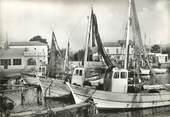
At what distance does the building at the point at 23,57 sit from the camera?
6.66 ft

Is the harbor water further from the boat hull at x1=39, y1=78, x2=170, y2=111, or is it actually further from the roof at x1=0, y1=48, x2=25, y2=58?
the roof at x1=0, y1=48, x2=25, y2=58

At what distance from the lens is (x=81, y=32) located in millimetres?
2141

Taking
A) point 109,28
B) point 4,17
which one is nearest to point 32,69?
point 4,17

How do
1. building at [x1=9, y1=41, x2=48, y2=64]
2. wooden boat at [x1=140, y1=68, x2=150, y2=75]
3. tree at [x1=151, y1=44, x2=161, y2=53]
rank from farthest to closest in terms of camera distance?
1. wooden boat at [x1=140, y1=68, x2=150, y2=75]
2. tree at [x1=151, y1=44, x2=161, y2=53]
3. building at [x1=9, y1=41, x2=48, y2=64]

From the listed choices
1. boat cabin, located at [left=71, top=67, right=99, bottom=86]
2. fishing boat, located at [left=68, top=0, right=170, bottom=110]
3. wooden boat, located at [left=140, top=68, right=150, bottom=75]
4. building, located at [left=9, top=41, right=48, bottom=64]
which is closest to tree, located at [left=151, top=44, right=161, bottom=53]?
fishing boat, located at [left=68, top=0, right=170, bottom=110]

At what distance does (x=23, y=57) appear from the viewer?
2.08 meters

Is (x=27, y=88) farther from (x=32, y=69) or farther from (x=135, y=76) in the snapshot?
(x=135, y=76)

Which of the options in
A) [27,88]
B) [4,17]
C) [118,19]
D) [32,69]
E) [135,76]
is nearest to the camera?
[4,17]

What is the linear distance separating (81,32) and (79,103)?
0.54m

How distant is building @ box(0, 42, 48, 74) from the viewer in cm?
203

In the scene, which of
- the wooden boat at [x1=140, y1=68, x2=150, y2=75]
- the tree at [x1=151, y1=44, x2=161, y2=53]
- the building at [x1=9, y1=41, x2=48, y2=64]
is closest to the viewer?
the building at [x1=9, y1=41, x2=48, y2=64]

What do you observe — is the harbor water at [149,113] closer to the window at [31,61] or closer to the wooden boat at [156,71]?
the wooden boat at [156,71]

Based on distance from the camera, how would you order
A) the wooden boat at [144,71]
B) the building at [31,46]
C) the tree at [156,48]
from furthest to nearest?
the wooden boat at [144,71] → the tree at [156,48] → the building at [31,46]

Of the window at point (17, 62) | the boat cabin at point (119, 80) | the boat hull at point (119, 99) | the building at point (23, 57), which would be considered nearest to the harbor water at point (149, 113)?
the boat hull at point (119, 99)
